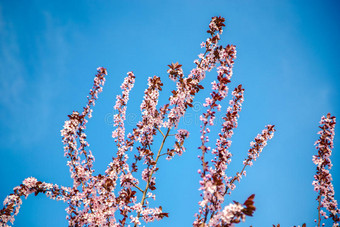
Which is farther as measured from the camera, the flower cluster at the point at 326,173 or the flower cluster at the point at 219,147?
the flower cluster at the point at 326,173

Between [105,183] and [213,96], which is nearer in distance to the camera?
[213,96]

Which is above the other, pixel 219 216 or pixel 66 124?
pixel 66 124

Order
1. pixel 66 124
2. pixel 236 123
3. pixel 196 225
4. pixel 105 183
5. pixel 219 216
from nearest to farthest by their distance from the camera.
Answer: pixel 219 216 → pixel 196 225 → pixel 236 123 → pixel 105 183 → pixel 66 124

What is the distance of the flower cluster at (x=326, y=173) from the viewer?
5.39 meters

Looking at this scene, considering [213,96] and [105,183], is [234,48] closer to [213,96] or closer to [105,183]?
[213,96]

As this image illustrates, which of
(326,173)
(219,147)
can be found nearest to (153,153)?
(219,147)

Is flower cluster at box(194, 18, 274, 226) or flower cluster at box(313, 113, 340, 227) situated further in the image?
flower cluster at box(313, 113, 340, 227)

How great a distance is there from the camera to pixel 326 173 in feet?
17.7

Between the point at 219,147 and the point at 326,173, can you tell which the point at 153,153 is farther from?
the point at 326,173

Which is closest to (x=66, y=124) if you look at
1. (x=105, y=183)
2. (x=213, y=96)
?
(x=105, y=183)

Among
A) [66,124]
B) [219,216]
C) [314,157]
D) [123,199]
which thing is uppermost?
[66,124]

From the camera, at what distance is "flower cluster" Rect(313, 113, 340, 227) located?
5.39 m

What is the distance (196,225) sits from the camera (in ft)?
12.0

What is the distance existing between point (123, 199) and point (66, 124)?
98.4 inches
